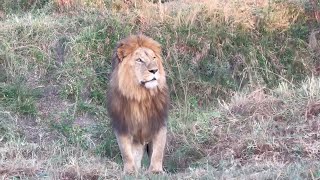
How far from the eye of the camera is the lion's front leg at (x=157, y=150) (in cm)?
610

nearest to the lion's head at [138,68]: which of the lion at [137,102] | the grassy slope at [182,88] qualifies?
the lion at [137,102]

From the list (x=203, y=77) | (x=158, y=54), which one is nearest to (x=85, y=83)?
(x=203, y=77)

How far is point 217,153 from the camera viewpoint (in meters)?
6.52

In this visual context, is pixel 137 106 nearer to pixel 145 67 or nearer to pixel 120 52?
pixel 145 67

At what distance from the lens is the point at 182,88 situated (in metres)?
8.89

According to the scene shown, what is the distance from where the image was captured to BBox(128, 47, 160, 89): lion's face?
6074 mm

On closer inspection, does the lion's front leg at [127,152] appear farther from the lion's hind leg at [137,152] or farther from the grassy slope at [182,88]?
the grassy slope at [182,88]

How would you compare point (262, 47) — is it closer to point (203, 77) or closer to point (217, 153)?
point (203, 77)

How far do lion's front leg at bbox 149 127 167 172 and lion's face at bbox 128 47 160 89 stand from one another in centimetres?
50

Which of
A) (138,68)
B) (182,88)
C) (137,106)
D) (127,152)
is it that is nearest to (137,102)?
(137,106)

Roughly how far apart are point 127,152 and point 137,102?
49 centimetres

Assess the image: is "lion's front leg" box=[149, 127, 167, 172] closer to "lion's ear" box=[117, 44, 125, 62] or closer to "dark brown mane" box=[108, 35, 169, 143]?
"dark brown mane" box=[108, 35, 169, 143]

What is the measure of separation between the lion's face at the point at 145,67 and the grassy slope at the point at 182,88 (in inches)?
33.6

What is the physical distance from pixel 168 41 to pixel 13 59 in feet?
7.08
